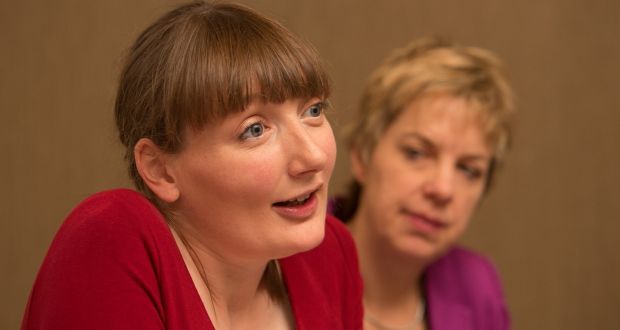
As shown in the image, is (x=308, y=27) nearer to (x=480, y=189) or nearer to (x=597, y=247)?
(x=480, y=189)

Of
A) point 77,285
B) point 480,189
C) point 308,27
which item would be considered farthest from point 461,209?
point 77,285

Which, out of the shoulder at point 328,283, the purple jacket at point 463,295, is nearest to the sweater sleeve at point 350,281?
the shoulder at point 328,283

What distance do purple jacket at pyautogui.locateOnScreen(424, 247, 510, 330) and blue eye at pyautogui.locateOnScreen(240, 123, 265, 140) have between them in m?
1.04

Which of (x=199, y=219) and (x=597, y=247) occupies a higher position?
(x=199, y=219)

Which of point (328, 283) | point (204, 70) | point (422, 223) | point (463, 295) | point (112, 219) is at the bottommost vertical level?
point (463, 295)

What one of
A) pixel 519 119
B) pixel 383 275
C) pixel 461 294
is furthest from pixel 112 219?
pixel 519 119

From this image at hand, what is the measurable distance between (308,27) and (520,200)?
95 centimetres

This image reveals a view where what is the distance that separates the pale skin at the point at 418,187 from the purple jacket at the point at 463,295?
0.10 meters

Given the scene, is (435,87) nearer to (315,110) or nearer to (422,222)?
(422,222)

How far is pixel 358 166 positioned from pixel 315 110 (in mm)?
844

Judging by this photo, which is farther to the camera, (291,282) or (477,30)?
(477,30)

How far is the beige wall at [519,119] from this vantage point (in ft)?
5.65

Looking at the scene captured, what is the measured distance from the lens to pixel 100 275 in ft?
2.94

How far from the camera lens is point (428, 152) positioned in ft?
5.70
